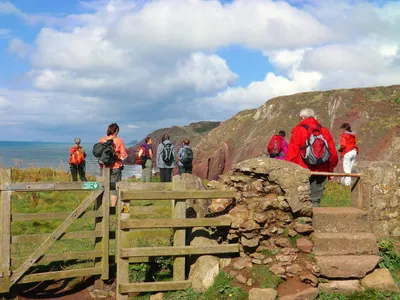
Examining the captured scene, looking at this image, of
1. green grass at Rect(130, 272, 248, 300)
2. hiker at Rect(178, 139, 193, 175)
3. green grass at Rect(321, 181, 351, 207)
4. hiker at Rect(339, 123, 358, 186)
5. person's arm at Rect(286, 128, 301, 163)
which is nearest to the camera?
green grass at Rect(130, 272, 248, 300)

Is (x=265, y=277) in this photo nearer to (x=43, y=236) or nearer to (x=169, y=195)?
(x=169, y=195)

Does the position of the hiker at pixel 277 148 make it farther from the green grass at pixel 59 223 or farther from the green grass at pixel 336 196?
the green grass at pixel 59 223

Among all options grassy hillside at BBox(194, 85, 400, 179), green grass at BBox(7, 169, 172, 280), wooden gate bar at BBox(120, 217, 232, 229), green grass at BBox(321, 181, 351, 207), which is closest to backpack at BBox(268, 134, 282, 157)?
green grass at BBox(321, 181, 351, 207)

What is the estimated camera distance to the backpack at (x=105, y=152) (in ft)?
33.1

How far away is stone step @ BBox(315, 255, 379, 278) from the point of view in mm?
7297

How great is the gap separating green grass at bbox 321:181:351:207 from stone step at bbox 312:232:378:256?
5353 mm

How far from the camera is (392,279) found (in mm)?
7398

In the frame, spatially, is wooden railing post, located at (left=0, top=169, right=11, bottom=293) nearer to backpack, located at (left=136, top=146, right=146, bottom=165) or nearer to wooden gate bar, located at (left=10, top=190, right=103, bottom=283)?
wooden gate bar, located at (left=10, top=190, right=103, bottom=283)

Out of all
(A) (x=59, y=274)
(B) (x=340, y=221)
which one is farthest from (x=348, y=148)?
(A) (x=59, y=274)

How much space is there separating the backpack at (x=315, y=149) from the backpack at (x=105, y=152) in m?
4.08

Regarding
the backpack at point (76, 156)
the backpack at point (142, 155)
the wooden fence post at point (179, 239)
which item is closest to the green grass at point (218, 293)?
the wooden fence post at point (179, 239)

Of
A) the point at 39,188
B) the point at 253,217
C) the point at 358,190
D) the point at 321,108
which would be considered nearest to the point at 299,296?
the point at 253,217

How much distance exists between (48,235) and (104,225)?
0.92 metres

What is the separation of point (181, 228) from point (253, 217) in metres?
1.20
